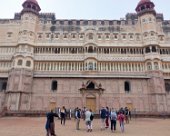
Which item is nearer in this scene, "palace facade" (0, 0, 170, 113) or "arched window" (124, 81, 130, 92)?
"palace facade" (0, 0, 170, 113)

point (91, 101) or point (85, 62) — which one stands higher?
point (85, 62)

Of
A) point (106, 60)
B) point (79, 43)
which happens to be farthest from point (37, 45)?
point (106, 60)

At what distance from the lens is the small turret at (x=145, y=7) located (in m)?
49.4

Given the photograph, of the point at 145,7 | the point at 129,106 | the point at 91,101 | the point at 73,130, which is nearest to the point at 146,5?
the point at 145,7

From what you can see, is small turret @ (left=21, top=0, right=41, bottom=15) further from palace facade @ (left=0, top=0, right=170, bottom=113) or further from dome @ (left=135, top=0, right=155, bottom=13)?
dome @ (left=135, top=0, right=155, bottom=13)

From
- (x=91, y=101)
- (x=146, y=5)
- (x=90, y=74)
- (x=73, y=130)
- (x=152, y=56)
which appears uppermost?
(x=146, y=5)

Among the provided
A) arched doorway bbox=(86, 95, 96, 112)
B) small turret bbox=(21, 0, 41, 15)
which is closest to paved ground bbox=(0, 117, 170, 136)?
arched doorway bbox=(86, 95, 96, 112)

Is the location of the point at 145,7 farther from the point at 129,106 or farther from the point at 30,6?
the point at 30,6

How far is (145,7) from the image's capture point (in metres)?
50.1

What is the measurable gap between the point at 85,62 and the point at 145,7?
20.8 meters

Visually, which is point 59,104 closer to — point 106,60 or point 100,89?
point 100,89

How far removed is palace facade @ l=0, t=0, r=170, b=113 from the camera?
136ft

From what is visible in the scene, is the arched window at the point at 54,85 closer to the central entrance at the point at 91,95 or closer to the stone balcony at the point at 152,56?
the central entrance at the point at 91,95

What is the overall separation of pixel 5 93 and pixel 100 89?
19656mm
